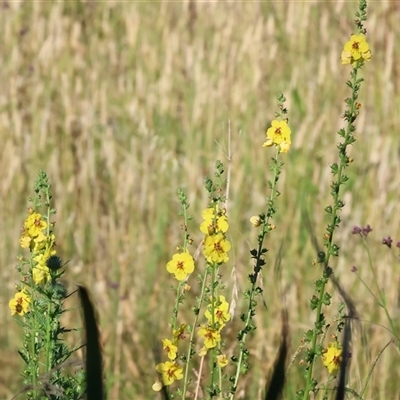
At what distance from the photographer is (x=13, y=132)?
409 centimetres

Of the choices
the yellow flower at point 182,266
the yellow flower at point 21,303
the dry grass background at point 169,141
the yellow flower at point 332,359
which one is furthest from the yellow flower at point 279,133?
the dry grass background at point 169,141

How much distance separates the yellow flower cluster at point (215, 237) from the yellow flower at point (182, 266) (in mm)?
87

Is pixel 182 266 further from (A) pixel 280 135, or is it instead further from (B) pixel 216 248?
(A) pixel 280 135

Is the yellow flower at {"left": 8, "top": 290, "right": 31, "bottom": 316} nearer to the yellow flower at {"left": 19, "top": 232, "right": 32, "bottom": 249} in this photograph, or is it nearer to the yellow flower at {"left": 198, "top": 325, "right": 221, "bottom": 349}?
the yellow flower at {"left": 19, "top": 232, "right": 32, "bottom": 249}

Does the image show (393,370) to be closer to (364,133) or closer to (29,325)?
(364,133)

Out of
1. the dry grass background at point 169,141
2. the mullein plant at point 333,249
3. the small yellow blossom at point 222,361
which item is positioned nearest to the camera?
the mullein plant at point 333,249

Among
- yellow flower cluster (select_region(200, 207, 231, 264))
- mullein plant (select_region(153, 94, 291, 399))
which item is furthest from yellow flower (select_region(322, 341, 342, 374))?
yellow flower cluster (select_region(200, 207, 231, 264))

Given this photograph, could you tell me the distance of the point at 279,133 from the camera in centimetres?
160

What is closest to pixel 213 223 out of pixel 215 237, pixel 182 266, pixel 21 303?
pixel 215 237

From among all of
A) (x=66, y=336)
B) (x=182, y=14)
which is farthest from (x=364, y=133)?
(x=66, y=336)

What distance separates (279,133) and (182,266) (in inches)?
12.4

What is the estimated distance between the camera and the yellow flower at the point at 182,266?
5.28ft

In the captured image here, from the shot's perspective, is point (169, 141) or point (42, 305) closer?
point (42, 305)

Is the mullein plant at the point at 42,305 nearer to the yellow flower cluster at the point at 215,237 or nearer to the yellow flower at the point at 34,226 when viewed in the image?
the yellow flower at the point at 34,226
